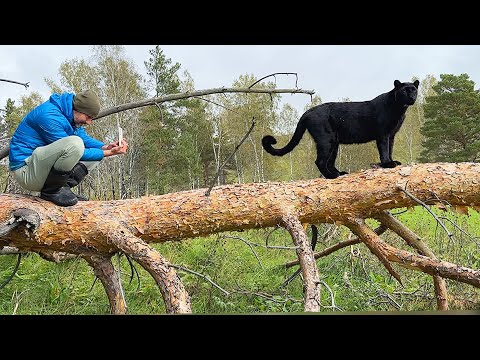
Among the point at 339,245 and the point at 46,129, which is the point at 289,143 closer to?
the point at 339,245

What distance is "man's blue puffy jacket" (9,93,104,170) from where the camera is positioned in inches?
80.0

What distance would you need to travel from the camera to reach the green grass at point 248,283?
2.82 m

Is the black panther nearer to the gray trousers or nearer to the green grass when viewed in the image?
the green grass

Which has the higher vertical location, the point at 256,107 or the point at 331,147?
the point at 256,107

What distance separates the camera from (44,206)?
7.14ft

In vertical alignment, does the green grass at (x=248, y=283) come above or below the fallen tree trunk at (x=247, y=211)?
below

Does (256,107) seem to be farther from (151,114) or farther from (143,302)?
(143,302)

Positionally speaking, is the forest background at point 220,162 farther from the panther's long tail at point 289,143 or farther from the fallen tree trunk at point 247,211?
the fallen tree trunk at point 247,211

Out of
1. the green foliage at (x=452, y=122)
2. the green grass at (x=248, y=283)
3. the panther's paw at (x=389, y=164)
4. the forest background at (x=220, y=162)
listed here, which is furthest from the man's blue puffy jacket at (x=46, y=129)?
the green foliage at (x=452, y=122)

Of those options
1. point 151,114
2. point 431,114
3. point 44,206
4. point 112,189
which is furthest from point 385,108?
point 44,206

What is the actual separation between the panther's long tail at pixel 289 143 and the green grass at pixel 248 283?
50 cm

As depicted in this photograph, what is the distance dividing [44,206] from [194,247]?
1.56 meters

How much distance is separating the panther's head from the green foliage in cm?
13

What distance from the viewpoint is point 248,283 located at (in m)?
3.17
